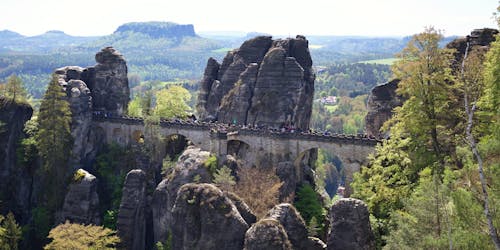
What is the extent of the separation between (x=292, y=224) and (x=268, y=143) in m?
27.5

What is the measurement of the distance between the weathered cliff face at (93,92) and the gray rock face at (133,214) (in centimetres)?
1533

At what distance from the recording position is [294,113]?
226 feet

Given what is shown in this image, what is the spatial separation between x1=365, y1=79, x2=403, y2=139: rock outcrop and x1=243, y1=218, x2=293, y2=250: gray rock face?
28.6 meters

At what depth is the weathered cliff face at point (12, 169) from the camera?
228ft

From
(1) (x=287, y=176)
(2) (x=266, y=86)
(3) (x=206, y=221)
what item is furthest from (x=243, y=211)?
(2) (x=266, y=86)

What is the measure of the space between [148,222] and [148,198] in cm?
285

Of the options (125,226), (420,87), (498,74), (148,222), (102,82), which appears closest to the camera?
(498,74)

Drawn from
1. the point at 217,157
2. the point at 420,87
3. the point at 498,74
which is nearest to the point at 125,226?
the point at 217,157

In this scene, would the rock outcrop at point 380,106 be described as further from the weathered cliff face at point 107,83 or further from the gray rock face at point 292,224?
the weathered cliff face at point 107,83

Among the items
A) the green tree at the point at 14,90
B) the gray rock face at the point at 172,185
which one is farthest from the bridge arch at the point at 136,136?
the gray rock face at the point at 172,185

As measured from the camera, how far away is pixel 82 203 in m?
64.6

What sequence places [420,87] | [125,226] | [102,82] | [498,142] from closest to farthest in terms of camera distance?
[498,142] → [420,87] → [125,226] → [102,82]

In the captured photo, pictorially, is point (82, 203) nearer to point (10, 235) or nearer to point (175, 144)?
point (10, 235)

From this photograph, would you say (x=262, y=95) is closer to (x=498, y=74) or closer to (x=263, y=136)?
(x=263, y=136)
